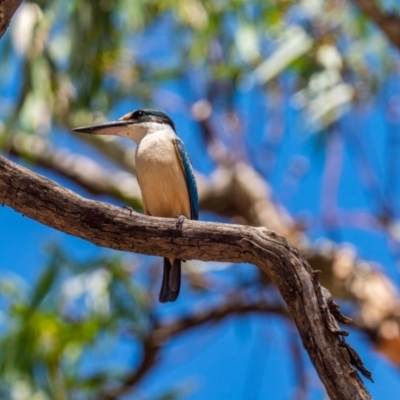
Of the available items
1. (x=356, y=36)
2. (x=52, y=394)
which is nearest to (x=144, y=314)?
(x=52, y=394)

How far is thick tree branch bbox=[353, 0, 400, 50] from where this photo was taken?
675 cm

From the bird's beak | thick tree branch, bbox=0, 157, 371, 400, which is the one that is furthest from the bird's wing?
thick tree branch, bbox=0, 157, 371, 400

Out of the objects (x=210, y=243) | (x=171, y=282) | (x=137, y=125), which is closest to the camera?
(x=210, y=243)

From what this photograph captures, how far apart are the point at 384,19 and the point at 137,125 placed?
104 inches

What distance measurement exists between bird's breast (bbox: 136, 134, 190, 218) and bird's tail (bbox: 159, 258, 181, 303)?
384 millimetres

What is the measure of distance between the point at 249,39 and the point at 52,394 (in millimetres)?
3679

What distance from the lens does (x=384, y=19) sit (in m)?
6.82

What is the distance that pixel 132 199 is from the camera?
851cm

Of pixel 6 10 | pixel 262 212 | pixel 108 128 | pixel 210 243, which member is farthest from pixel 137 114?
pixel 262 212

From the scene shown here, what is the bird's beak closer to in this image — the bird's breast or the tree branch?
the bird's breast

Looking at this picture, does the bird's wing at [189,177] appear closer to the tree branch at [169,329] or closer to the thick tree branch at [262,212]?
the thick tree branch at [262,212]

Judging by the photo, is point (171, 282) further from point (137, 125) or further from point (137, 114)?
point (137, 114)

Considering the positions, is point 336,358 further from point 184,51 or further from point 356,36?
point 184,51

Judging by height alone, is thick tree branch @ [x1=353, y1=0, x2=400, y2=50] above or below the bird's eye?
above
